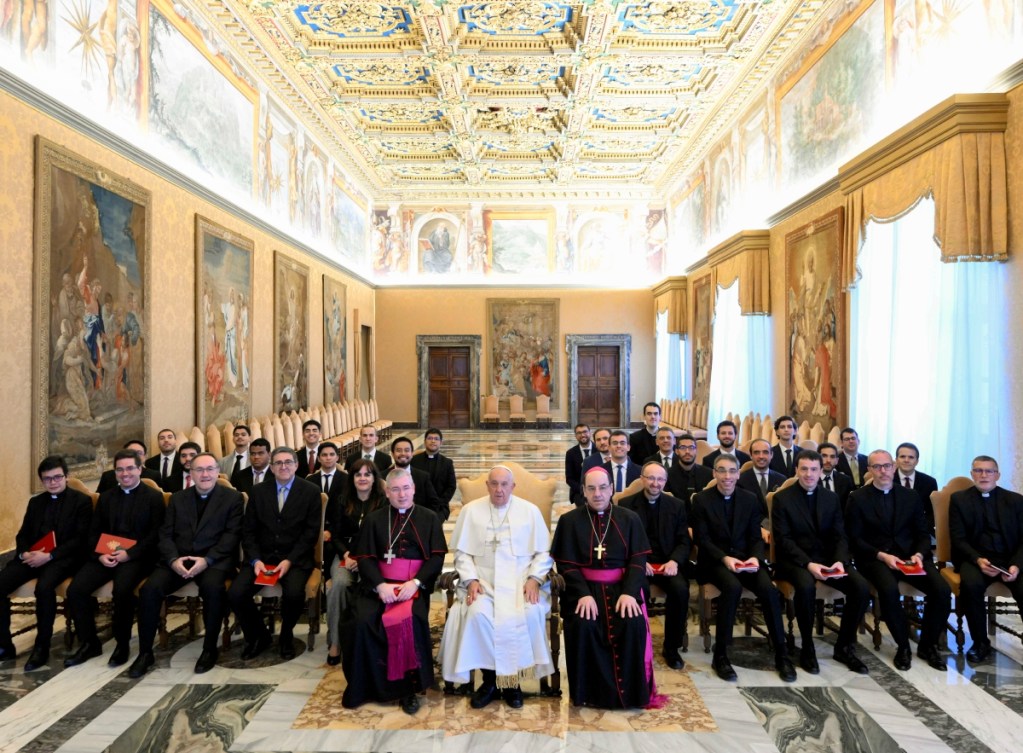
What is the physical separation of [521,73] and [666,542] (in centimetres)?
1032

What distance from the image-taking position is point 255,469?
6.77m

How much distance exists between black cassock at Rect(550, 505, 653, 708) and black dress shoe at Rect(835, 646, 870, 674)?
5.04 feet

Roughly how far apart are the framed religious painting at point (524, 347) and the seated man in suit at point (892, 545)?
1624cm

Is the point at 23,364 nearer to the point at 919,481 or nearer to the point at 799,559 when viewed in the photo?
the point at 799,559

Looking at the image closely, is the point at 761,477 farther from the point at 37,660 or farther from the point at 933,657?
the point at 37,660

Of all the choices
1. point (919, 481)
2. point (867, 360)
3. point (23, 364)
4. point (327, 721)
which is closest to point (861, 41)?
point (867, 360)

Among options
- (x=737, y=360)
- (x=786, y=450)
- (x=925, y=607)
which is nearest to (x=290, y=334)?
(x=737, y=360)

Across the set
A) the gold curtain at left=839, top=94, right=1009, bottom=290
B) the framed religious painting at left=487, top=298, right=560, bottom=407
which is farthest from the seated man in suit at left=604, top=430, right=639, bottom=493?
the framed religious painting at left=487, top=298, right=560, bottom=407

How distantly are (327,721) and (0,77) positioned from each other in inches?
234

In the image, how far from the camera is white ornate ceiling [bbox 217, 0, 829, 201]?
10438 mm

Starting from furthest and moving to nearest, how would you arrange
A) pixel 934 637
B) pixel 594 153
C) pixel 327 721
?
pixel 594 153 < pixel 934 637 < pixel 327 721

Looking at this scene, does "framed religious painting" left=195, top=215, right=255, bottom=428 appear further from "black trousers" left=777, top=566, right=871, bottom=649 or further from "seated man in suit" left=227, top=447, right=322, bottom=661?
"black trousers" left=777, top=566, right=871, bottom=649

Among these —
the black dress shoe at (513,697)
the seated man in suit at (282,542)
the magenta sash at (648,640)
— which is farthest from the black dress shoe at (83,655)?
the magenta sash at (648,640)

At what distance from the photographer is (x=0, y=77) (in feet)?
18.8
